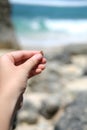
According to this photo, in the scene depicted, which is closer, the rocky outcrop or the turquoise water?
the rocky outcrop

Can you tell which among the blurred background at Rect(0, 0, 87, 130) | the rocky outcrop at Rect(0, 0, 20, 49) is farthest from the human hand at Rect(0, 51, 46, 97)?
the rocky outcrop at Rect(0, 0, 20, 49)

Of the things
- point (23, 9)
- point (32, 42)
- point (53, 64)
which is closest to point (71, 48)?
point (53, 64)

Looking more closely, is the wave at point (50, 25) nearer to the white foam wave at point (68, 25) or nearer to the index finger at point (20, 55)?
the white foam wave at point (68, 25)

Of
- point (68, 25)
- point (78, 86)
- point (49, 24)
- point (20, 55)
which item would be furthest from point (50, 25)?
point (20, 55)

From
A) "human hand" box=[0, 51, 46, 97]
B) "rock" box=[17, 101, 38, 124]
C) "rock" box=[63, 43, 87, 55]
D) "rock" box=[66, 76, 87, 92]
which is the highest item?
"human hand" box=[0, 51, 46, 97]

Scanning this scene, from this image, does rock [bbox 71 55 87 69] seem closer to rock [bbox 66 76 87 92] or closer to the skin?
rock [bbox 66 76 87 92]

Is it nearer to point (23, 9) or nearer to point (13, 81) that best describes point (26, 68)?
point (13, 81)

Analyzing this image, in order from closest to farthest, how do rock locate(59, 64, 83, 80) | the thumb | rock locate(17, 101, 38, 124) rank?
1. the thumb
2. rock locate(17, 101, 38, 124)
3. rock locate(59, 64, 83, 80)

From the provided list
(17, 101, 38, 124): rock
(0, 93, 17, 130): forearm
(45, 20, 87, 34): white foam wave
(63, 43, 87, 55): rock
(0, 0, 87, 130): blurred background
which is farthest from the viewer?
(45, 20, 87, 34): white foam wave
